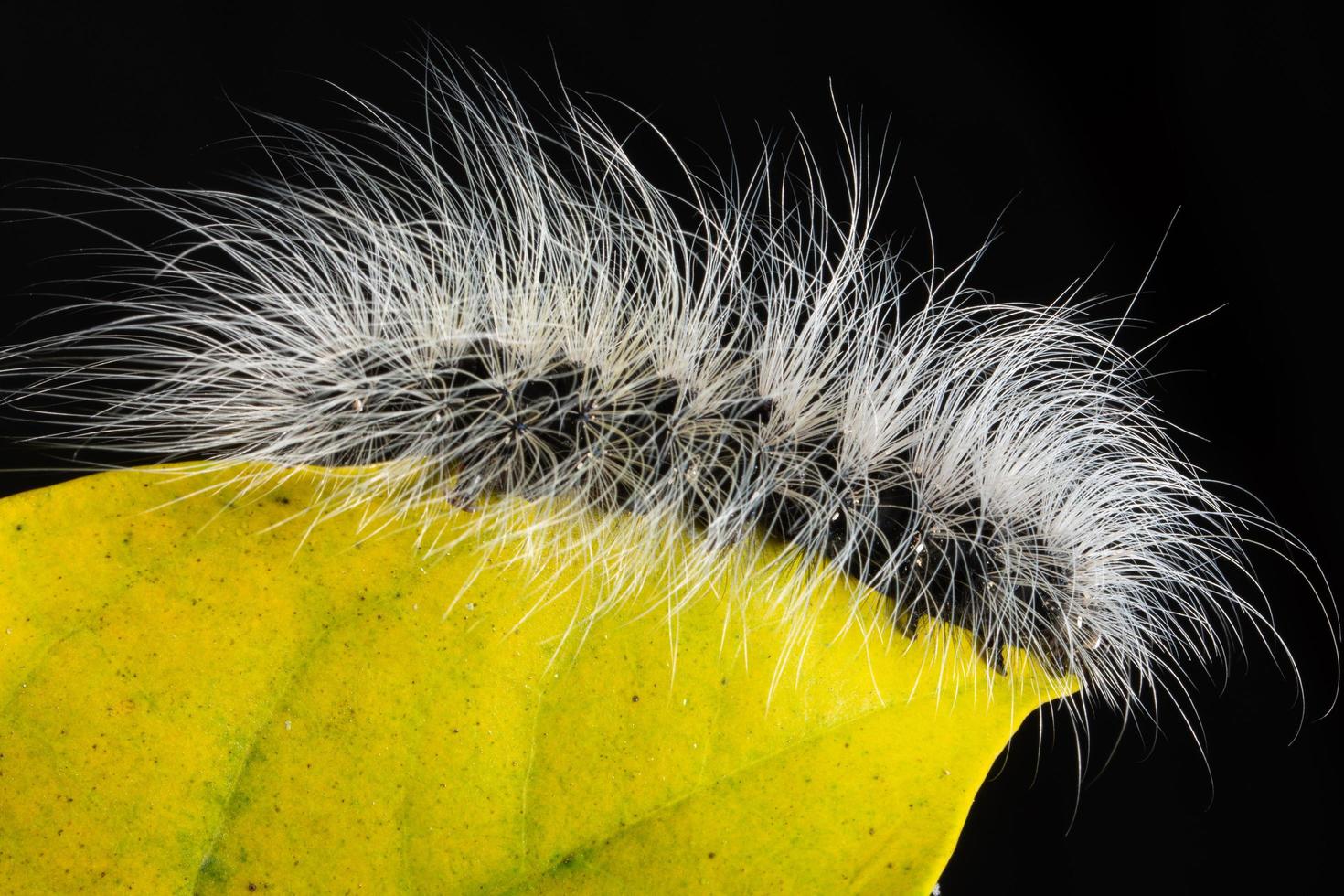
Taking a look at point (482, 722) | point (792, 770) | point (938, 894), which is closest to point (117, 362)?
point (482, 722)

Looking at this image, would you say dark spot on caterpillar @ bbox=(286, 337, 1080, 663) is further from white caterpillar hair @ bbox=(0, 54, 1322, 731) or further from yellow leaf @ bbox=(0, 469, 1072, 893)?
yellow leaf @ bbox=(0, 469, 1072, 893)

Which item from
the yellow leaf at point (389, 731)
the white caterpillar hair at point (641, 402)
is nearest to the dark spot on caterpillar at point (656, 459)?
the white caterpillar hair at point (641, 402)

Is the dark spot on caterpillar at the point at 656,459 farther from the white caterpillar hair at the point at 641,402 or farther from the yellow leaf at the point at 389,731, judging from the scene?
the yellow leaf at the point at 389,731

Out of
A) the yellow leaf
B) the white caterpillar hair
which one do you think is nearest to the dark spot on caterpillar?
the white caterpillar hair

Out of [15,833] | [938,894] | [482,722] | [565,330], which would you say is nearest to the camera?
[15,833]

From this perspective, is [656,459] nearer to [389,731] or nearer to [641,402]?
[641,402]

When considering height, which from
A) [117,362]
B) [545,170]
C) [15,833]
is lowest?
[15,833]

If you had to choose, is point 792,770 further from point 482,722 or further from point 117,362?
point 117,362

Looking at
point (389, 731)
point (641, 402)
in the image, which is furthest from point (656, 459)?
point (389, 731)
